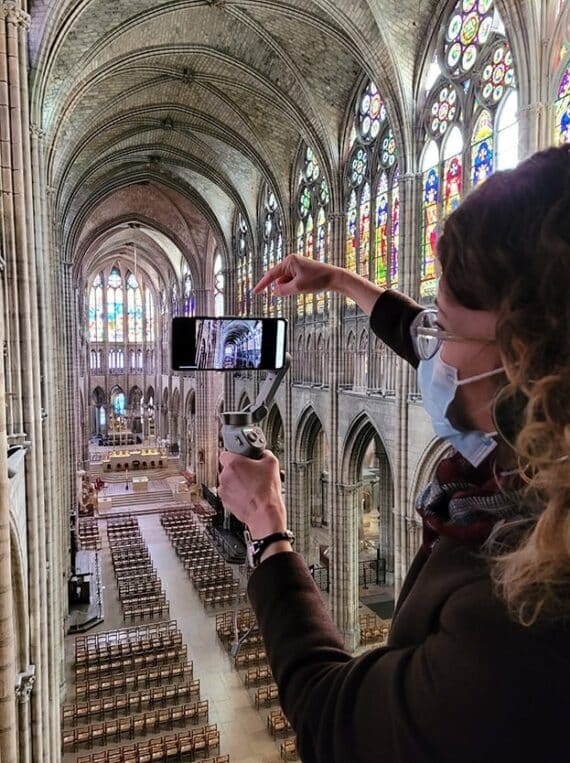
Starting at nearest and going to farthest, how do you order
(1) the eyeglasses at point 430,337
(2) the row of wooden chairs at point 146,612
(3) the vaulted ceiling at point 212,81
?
(1) the eyeglasses at point 430,337 → (3) the vaulted ceiling at point 212,81 → (2) the row of wooden chairs at point 146,612

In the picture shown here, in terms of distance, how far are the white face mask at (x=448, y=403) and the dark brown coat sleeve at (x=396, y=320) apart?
0.48 meters

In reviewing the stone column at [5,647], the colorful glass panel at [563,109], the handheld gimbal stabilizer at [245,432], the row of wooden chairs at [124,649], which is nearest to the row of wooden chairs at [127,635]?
the row of wooden chairs at [124,649]

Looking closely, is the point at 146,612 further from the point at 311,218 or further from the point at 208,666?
the point at 311,218

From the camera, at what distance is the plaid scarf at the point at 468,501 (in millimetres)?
1026

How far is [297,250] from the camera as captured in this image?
17.6 m

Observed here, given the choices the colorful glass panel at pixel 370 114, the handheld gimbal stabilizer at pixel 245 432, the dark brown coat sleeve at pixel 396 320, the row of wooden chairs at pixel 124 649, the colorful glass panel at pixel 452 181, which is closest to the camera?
the handheld gimbal stabilizer at pixel 245 432

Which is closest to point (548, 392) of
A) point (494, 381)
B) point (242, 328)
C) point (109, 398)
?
point (494, 381)

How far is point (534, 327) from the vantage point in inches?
37.1

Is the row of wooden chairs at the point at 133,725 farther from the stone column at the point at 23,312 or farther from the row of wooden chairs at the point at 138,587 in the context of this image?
the row of wooden chairs at the point at 138,587

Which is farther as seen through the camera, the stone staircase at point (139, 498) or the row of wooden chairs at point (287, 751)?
the stone staircase at point (139, 498)

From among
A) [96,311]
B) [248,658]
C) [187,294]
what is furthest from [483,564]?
[96,311]

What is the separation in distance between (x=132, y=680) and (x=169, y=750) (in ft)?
9.16

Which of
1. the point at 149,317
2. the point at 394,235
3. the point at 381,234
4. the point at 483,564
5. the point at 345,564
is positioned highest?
the point at 149,317

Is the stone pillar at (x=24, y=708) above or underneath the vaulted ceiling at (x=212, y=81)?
underneath
